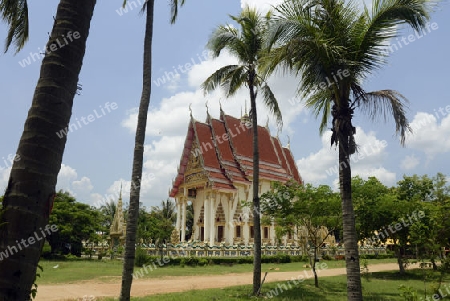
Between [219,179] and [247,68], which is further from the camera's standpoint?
[219,179]

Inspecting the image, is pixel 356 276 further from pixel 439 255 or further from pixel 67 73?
pixel 67 73

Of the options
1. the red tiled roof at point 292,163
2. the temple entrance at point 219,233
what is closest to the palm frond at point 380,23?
the temple entrance at point 219,233

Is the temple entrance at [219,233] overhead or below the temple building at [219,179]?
below

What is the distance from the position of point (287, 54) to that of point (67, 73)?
4.81 m

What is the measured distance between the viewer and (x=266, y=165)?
127 ft

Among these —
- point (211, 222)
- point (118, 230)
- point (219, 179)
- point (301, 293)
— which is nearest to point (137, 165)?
point (301, 293)

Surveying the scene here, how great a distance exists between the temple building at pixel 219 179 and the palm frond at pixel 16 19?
85.8 feet

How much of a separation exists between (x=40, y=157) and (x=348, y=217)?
18.2 feet

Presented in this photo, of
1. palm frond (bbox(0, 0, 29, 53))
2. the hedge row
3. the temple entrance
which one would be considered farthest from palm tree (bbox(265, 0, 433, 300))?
the temple entrance

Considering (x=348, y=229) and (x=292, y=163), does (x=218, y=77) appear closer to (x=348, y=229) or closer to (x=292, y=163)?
(x=348, y=229)

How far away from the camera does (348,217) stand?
673cm

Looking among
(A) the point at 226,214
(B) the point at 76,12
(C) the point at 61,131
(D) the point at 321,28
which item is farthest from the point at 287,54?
(A) the point at 226,214

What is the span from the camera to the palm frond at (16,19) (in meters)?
5.00

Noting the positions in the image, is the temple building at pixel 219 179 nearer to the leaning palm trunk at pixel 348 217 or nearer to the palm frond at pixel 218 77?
the palm frond at pixel 218 77
